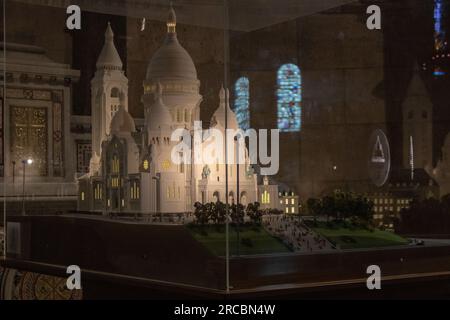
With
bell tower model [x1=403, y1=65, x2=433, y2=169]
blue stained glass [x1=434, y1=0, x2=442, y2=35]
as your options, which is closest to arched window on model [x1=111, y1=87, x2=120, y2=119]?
bell tower model [x1=403, y1=65, x2=433, y2=169]

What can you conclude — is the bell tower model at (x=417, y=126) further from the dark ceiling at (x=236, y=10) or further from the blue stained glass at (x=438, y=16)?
the dark ceiling at (x=236, y=10)

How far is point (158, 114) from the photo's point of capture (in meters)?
8.35

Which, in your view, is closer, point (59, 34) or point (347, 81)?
point (347, 81)

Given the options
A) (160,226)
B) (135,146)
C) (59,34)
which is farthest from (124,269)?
(59,34)

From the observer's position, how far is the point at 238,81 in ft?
25.2

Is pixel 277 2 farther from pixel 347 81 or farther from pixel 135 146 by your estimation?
pixel 135 146

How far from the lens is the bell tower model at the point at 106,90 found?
28.4 feet

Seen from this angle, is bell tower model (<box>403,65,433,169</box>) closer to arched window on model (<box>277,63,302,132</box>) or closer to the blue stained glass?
the blue stained glass

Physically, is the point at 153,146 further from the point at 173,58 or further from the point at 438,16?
the point at 438,16

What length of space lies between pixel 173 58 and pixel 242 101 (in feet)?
2.56

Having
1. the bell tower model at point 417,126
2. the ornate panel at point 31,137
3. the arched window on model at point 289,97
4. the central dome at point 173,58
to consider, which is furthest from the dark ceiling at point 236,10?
the ornate panel at point 31,137

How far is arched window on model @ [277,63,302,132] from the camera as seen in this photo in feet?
25.9

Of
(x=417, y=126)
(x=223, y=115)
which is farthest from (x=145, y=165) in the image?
(x=417, y=126)
